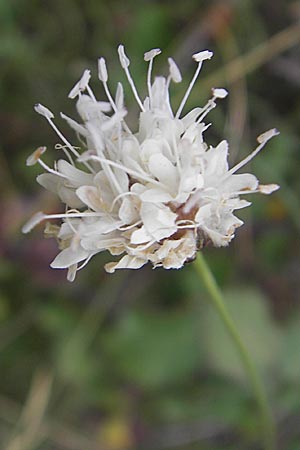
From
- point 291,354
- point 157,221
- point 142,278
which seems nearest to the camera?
point 157,221

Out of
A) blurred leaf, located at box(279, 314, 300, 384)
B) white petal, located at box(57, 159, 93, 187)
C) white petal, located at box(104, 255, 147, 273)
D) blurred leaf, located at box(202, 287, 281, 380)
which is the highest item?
white petal, located at box(57, 159, 93, 187)

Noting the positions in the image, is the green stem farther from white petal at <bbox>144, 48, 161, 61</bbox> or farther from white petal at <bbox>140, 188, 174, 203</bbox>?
white petal at <bbox>144, 48, 161, 61</bbox>

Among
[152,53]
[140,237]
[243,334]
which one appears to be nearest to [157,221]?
[140,237]

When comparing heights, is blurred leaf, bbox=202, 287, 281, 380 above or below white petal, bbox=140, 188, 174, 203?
below

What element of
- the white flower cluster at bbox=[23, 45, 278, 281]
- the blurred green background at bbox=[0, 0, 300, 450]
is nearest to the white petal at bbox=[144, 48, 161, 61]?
the white flower cluster at bbox=[23, 45, 278, 281]

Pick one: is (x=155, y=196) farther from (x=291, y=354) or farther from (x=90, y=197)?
(x=291, y=354)

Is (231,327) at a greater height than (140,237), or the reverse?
(140,237)

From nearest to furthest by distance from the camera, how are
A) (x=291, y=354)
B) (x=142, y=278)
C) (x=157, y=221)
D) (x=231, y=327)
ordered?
1. (x=157, y=221)
2. (x=231, y=327)
3. (x=291, y=354)
4. (x=142, y=278)

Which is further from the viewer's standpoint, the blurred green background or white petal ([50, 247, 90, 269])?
the blurred green background
